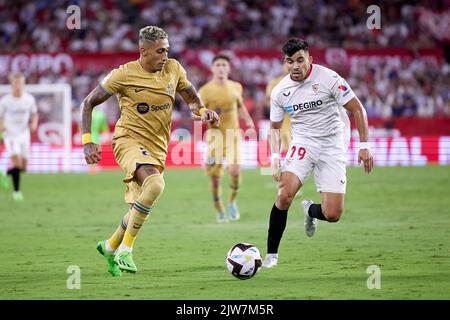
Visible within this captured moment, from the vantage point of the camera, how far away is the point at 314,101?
33.2 ft

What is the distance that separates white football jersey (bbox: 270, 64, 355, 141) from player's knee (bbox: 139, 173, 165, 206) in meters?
1.67

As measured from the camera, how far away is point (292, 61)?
10008 mm

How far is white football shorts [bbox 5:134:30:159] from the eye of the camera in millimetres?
20281

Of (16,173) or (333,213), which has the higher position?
(16,173)

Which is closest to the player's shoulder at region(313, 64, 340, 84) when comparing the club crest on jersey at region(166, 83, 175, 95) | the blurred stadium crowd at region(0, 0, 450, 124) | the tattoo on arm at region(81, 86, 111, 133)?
the club crest on jersey at region(166, 83, 175, 95)

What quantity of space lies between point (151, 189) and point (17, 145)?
1167cm

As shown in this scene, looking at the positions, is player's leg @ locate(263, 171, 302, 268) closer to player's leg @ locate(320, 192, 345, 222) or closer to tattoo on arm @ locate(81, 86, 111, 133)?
player's leg @ locate(320, 192, 345, 222)

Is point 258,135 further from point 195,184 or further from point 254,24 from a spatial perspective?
point 254,24

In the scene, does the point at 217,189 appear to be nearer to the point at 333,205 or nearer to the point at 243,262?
the point at 333,205

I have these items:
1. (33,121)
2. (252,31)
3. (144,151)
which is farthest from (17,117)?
(252,31)

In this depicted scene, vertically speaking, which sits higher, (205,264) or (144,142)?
(144,142)

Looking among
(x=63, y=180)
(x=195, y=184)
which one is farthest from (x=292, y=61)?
(x=63, y=180)

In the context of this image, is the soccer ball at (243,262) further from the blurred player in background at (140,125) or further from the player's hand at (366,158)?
the player's hand at (366,158)
